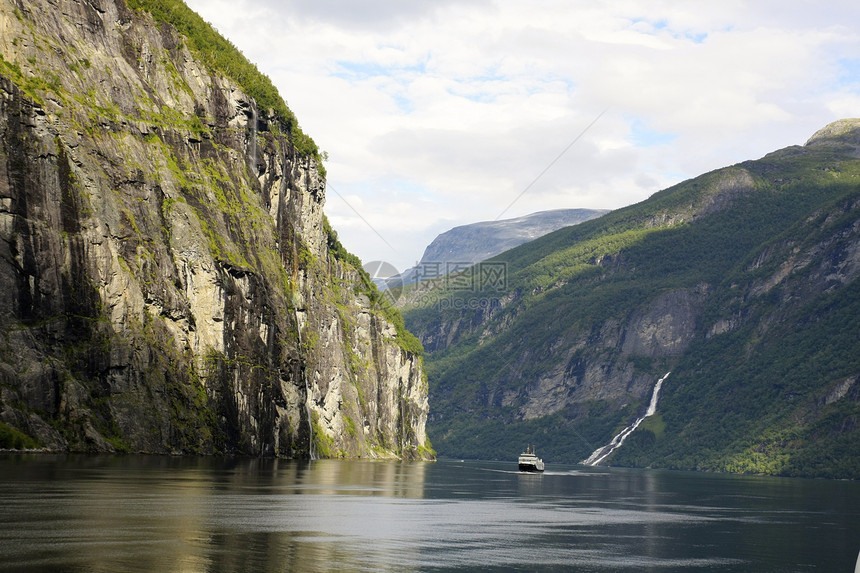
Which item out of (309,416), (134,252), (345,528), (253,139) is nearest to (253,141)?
(253,139)

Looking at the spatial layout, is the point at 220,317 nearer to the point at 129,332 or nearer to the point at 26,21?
the point at 129,332

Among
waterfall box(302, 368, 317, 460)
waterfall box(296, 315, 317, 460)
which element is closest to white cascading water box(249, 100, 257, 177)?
waterfall box(296, 315, 317, 460)

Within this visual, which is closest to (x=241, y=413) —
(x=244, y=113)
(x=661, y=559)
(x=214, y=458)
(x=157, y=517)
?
(x=214, y=458)

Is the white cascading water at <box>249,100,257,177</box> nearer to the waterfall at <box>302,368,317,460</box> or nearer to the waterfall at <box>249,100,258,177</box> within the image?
the waterfall at <box>249,100,258,177</box>

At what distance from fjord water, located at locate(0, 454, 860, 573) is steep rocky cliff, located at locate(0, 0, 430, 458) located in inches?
757

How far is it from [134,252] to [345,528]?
8972 cm

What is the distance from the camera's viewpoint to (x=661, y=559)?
58.2m

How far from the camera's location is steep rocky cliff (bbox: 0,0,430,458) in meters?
124

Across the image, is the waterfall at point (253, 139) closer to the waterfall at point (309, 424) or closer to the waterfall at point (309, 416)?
the waterfall at point (309, 416)

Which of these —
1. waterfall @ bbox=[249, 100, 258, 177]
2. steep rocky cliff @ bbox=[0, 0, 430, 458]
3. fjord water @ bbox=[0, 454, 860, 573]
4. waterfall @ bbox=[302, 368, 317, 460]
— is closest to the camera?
fjord water @ bbox=[0, 454, 860, 573]

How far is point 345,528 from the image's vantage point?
65.1 metres

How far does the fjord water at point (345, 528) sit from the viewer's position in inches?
1900

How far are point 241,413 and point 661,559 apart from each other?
105 m

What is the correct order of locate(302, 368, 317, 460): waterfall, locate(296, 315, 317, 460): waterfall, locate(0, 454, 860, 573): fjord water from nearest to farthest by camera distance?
locate(0, 454, 860, 573): fjord water → locate(296, 315, 317, 460): waterfall → locate(302, 368, 317, 460): waterfall
